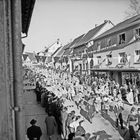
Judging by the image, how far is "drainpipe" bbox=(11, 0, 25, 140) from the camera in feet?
10.3

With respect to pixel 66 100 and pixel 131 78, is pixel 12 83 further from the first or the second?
pixel 131 78

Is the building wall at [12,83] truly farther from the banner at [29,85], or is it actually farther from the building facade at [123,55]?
the banner at [29,85]

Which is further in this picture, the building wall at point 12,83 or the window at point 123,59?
the window at point 123,59

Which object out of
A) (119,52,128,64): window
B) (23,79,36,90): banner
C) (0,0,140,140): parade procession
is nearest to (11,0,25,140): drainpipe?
(0,0,140,140): parade procession

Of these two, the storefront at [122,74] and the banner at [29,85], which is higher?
the storefront at [122,74]

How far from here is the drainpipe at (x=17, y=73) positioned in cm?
313

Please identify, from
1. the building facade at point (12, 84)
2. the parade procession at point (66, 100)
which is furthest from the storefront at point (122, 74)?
the building facade at point (12, 84)

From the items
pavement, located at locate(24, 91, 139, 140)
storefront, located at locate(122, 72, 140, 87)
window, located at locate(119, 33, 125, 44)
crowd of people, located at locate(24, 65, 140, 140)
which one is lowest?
pavement, located at locate(24, 91, 139, 140)

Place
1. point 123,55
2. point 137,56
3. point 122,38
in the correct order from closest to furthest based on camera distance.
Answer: point 137,56
point 123,55
point 122,38

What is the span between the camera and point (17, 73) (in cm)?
321

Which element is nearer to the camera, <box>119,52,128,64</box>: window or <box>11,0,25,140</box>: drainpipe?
<box>11,0,25,140</box>: drainpipe

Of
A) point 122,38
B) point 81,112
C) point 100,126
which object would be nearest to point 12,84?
point 100,126

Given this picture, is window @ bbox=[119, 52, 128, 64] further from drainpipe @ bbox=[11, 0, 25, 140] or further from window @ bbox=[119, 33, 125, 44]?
drainpipe @ bbox=[11, 0, 25, 140]

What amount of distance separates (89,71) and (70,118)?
20.2 m
